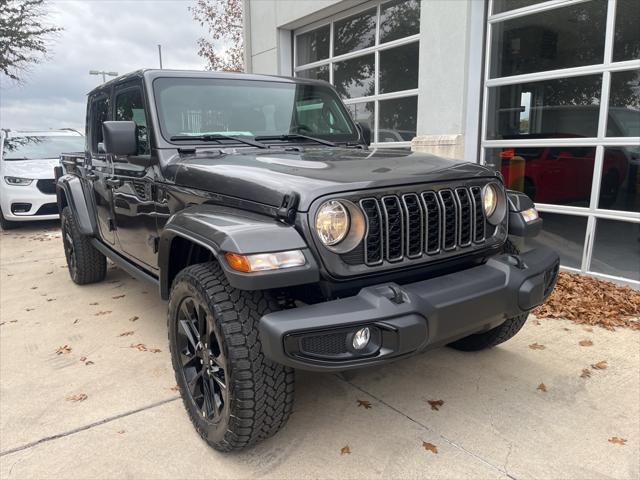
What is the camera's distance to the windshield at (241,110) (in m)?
3.30

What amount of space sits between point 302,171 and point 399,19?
5741mm

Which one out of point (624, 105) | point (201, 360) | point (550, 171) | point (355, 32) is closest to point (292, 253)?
point (201, 360)

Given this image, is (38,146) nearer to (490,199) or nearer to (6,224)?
(6,224)

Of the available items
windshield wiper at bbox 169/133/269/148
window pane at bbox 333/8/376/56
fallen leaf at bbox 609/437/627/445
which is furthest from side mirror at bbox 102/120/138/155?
window pane at bbox 333/8/376/56

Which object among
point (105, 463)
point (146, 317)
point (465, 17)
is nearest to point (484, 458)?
point (105, 463)

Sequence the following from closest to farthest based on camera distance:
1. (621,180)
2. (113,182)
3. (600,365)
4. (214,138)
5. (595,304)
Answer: (214,138), (600,365), (113,182), (595,304), (621,180)

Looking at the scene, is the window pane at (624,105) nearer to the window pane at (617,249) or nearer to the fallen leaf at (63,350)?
the window pane at (617,249)

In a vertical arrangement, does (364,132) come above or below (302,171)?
above

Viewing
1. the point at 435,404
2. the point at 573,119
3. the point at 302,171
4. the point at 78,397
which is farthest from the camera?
the point at 573,119

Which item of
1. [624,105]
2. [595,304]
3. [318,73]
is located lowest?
[595,304]

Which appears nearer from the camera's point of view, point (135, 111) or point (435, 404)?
point (435, 404)

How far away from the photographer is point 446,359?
346cm

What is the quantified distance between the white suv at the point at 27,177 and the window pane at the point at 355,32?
5.87 metres

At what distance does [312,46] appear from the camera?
9.15 m
